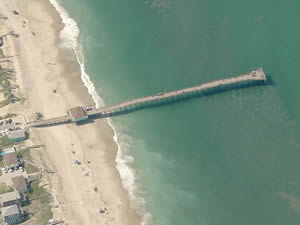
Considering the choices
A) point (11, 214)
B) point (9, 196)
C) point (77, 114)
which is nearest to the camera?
point (11, 214)

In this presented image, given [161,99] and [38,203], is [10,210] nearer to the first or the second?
[38,203]

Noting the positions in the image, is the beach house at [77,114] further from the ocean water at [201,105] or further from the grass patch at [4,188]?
the grass patch at [4,188]

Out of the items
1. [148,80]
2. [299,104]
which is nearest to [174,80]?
[148,80]

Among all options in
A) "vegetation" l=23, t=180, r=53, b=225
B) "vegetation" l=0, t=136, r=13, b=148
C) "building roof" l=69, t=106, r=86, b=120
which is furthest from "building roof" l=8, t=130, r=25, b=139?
"vegetation" l=23, t=180, r=53, b=225

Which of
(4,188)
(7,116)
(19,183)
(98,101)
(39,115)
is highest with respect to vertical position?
(7,116)

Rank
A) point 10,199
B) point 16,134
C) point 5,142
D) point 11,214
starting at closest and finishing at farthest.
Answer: point 11,214 < point 10,199 < point 5,142 < point 16,134

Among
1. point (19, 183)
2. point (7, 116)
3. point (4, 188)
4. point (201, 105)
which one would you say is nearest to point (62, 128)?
point (7, 116)

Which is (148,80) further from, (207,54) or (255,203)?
(255,203)
